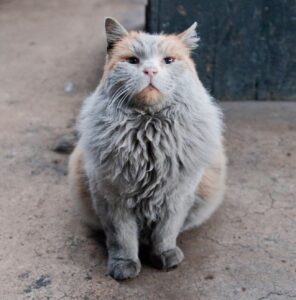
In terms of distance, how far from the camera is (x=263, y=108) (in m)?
4.36

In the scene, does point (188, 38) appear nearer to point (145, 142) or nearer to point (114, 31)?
point (114, 31)

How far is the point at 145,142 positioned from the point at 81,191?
1.84 ft

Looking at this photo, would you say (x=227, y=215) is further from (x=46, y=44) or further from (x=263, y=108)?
(x=46, y=44)

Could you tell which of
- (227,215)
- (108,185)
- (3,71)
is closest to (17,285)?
(108,185)

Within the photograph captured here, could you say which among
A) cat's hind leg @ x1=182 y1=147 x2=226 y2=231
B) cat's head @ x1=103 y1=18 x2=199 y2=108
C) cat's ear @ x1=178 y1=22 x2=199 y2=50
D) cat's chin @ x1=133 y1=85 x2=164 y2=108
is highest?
cat's ear @ x1=178 y1=22 x2=199 y2=50

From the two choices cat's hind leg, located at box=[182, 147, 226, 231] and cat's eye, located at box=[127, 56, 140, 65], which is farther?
cat's hind leg, located at box=[182, 147, 226, 231]

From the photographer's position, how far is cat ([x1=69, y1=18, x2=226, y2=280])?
246 cm

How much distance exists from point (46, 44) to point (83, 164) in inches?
132

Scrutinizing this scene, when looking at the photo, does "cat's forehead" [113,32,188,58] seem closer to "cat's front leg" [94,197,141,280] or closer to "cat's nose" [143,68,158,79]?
"cat's nose" [143,68,158,79]

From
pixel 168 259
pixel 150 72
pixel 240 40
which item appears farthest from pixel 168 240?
pixel 240 40

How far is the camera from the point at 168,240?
2742 mm

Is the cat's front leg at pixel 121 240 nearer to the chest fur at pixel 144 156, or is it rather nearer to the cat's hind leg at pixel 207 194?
the chest fur at pixel 144 156

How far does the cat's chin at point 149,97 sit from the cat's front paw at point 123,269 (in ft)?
2.39

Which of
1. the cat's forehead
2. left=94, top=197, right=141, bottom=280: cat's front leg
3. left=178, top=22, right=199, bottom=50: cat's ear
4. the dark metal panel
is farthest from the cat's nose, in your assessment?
the dark metal panel
